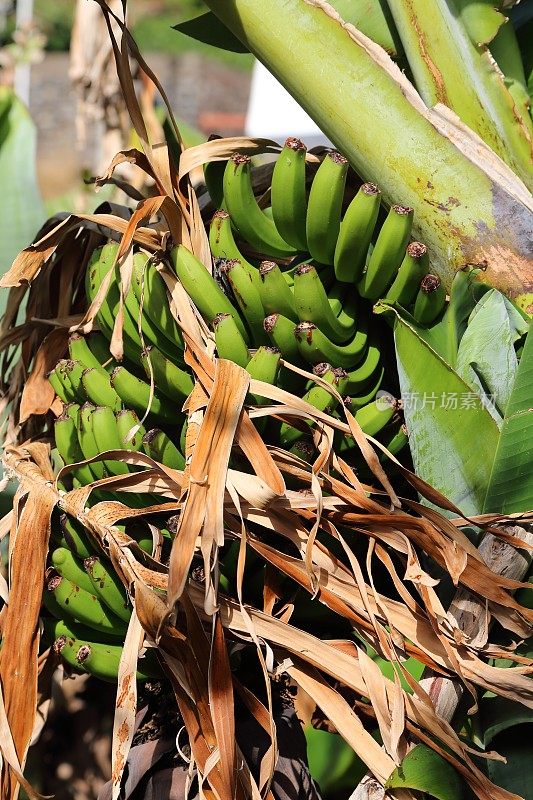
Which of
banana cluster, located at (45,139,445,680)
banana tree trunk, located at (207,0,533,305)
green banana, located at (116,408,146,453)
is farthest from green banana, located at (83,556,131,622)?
banana tree trunk, located at (207,0,533,305)

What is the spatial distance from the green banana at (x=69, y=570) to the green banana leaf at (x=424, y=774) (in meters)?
0.35

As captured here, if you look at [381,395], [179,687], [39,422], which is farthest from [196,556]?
[39,422]

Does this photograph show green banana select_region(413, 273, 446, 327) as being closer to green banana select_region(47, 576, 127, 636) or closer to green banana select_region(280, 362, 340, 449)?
green banana select_region(280, 362, 340, 449)

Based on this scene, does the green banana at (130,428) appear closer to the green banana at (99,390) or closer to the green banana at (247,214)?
the green banana at (99,390)

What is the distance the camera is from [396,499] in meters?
0.73

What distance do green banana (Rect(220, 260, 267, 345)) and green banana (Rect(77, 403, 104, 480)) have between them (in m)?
0.19

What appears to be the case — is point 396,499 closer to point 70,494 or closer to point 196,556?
point 196,556

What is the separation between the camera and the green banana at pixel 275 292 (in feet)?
2.56

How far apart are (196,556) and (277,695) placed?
0.61 feet

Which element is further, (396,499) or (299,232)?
(299,232)

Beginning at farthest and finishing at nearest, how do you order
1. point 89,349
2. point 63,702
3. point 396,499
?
1. point 63,702
2. point 89,349
3. point 396,499

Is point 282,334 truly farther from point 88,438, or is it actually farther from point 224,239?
point 88,438

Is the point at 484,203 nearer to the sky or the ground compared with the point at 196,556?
nearer to the sky

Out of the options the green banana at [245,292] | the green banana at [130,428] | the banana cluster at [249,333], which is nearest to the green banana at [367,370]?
the banana cluster at [249,333]
